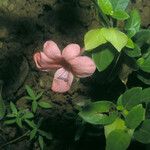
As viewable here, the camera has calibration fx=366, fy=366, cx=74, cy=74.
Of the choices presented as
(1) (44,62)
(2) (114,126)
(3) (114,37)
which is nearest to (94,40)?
(3) (114,37)

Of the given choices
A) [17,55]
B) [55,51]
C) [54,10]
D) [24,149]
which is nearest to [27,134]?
[24,149]

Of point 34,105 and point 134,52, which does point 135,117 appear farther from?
point 34,105

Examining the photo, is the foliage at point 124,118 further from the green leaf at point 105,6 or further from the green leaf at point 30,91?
the green leaf at point 30,91

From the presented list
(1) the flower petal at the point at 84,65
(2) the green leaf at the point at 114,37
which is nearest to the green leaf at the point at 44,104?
(1) the flower petal at the point at 84,65

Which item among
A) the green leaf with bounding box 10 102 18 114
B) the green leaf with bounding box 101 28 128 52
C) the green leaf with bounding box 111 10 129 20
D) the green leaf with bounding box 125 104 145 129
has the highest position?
the green leaf with bounding box 111 10 129 20

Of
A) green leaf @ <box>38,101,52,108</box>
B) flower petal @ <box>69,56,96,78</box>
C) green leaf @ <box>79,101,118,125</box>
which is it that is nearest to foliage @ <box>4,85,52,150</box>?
green leaf @ <box>38,101,52,108</box>

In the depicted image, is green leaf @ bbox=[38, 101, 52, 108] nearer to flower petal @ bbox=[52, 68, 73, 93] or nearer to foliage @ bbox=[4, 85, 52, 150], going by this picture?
foliage @ bbox=[4, 85, 52, 150]
